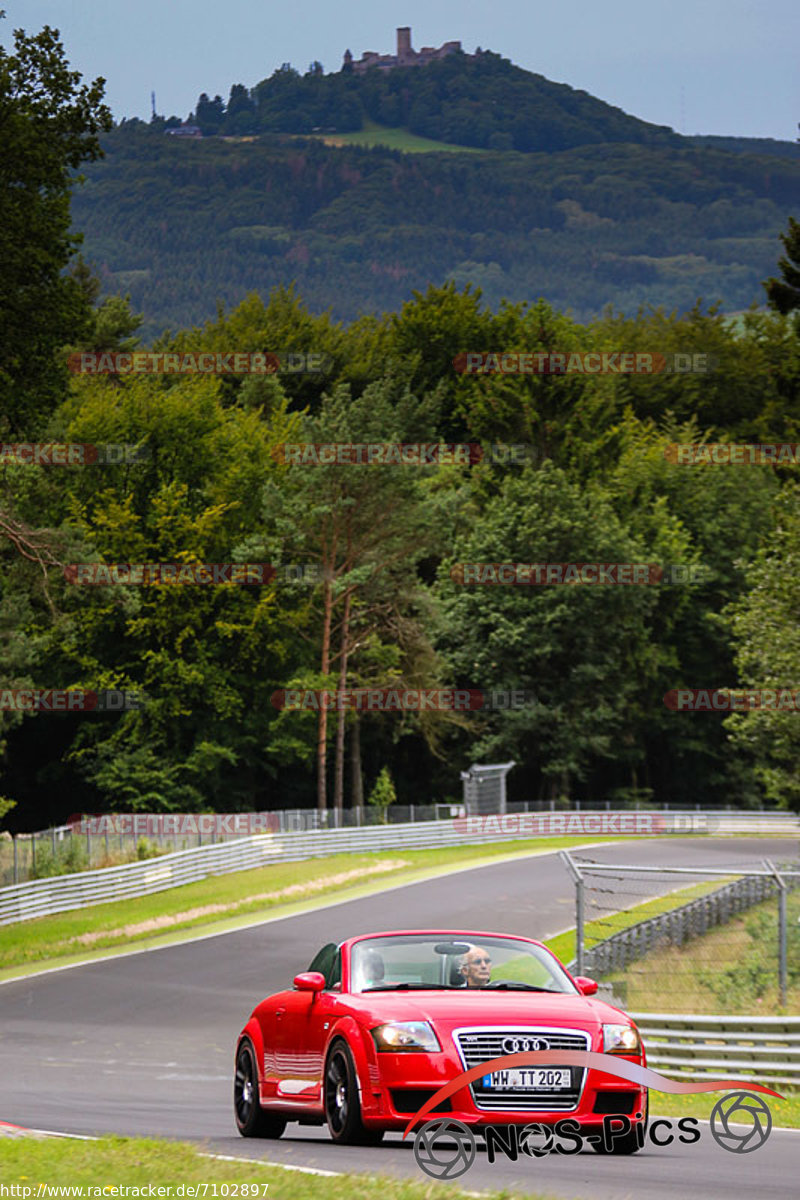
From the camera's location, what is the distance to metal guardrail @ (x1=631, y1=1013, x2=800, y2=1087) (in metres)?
15.5

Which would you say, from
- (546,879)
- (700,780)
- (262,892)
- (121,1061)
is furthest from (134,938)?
(700,780)

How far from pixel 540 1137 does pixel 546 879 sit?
35.8m

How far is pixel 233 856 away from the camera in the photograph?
168 feet

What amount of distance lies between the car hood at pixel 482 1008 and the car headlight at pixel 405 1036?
0.17 feet

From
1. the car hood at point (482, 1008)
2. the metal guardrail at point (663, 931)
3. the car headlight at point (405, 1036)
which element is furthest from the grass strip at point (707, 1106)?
the car headlight at point (405, 1036)

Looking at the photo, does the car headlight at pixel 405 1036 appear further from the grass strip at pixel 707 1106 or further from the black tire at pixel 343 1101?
the grass strip at pixel 707 1106

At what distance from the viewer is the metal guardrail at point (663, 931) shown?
19.4 m

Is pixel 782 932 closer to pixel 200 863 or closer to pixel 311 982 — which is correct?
pixel 311 982

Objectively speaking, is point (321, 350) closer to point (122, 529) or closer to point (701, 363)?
point (701, 363)

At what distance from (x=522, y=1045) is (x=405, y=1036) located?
617 millimetres

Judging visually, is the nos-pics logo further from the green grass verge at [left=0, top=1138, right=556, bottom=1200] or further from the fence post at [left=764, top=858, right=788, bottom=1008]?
the fence post at [left=764, top=858, right=788, bottom=1008]

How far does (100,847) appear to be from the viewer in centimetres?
4697

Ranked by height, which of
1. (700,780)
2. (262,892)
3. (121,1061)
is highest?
(121,1061)

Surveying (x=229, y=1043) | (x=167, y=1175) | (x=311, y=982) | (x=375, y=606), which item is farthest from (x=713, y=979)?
(x=375, y=606)
